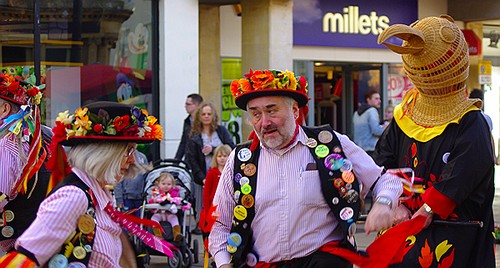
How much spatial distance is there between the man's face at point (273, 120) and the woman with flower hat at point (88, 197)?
0.51 m

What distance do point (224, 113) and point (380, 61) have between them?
368cm

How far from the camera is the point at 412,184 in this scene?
5.67 metres

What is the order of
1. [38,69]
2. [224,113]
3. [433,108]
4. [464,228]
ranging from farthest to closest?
1. [224,113]
2. [38,69]
3. [433,108]
4. [464,228]

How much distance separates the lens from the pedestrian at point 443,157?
18.1ft

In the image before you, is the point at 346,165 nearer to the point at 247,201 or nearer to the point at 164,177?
the point at 247,201

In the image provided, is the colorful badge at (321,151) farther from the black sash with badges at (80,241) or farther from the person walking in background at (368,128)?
the person walking in background at (368,128)

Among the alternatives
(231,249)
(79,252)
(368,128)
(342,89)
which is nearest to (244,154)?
(231,249)

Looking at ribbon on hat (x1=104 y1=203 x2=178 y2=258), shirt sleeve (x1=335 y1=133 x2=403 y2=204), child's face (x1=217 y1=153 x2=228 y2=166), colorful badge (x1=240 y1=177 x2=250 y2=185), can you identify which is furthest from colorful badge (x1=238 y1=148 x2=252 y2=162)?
child's face (x1=217 y1=153 x2=228 y2=166)

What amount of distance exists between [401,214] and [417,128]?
592 mm

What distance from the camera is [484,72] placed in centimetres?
2075

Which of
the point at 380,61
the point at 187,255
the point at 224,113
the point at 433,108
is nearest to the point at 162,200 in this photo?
the point at 187,255

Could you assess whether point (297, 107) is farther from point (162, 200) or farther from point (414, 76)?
point (162, 200)

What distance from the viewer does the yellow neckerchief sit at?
5.76m

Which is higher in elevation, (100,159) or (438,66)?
(438,66)
